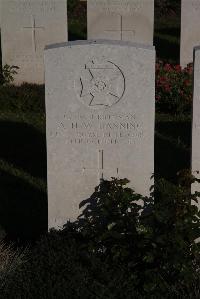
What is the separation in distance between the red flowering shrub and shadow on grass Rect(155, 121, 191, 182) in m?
0.49

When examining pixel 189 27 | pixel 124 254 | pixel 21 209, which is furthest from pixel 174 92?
pixel 124 254

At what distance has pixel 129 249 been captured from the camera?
16.4 ft

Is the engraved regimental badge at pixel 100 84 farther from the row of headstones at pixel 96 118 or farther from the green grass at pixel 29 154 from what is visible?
the green grass at pixel 29 154

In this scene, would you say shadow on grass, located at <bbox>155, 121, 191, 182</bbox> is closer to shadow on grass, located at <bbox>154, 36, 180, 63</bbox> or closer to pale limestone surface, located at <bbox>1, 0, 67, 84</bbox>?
pale limestone surface, located at <bbox>1, 0, 67, 84</bbox>

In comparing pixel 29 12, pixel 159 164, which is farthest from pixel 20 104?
pixel 159 164

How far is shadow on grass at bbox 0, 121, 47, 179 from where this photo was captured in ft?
25.1

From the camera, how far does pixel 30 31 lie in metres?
11.0

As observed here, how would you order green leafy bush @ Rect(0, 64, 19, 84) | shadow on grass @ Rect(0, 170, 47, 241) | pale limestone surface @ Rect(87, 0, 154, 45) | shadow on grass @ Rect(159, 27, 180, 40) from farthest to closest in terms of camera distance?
1. shadow on grass @ Rect(159, 27, 180, 40)
2. pale limestone surface @ Rect(87, 0, 154, 45)
3. green leafy bush @ Rect(0, 64, 19, 84)
4. shadow on grass @ Rect(0, 170, 47, 241)

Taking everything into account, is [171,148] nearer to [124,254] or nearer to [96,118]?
[96,118]

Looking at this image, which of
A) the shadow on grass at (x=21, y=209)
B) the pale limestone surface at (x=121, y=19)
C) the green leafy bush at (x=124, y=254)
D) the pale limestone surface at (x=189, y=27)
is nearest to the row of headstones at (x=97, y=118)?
the green leafy bush at (x=124, y=254)

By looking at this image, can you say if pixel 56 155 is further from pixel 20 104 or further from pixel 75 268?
pixel 20 104

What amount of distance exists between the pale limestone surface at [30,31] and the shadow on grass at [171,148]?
2.83 m

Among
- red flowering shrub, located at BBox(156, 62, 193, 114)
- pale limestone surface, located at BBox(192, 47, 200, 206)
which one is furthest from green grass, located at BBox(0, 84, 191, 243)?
pale limestone surface, located at BBox(192, 47, 200, 206)

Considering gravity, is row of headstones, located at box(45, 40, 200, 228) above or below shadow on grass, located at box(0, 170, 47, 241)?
above
